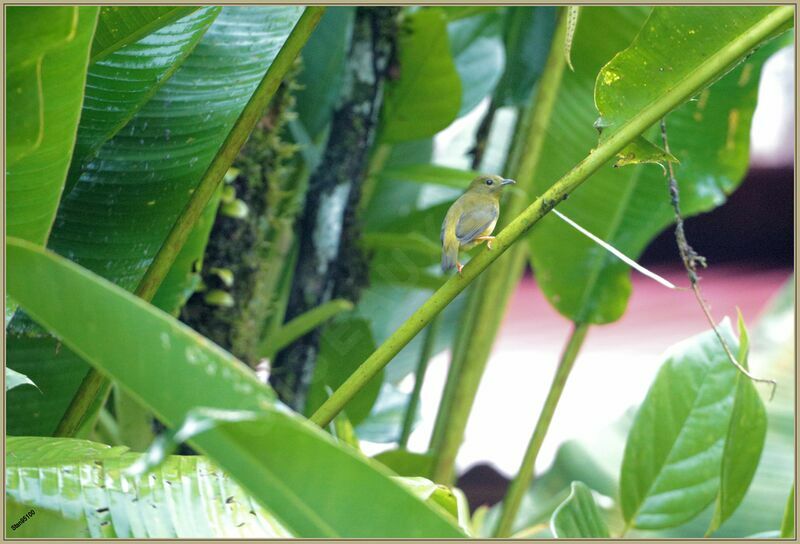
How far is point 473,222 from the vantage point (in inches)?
53.6

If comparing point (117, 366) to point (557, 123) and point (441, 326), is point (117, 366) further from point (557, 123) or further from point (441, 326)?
point (441, 326)

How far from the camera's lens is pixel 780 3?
2.87 ft

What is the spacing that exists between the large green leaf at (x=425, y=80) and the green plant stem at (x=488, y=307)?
0.61 ft

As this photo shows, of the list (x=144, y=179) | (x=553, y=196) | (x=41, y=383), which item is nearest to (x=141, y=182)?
(x=144, y=179)

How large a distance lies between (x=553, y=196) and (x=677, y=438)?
2.75 ft

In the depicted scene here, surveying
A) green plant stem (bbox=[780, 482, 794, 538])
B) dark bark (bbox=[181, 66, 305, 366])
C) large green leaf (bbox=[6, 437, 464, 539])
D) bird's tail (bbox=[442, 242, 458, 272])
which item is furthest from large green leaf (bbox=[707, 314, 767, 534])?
dark bark (bbox=[181, 66, 305, 366])

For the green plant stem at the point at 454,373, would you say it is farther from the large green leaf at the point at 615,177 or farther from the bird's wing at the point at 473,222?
the bird's wing at the point at 473,222

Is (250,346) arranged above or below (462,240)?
below

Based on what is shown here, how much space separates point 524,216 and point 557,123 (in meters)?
1.14

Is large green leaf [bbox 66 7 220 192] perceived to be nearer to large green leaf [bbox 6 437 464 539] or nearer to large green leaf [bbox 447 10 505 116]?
large green leaf [bbox 6 437 464 539]

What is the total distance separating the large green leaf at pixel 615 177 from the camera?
1.71 metres

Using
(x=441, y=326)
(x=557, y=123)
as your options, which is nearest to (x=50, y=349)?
(x=557, y=123)

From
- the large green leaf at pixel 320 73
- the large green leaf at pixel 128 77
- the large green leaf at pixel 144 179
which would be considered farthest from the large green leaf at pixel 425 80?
the large green leaf at pixel 128 77

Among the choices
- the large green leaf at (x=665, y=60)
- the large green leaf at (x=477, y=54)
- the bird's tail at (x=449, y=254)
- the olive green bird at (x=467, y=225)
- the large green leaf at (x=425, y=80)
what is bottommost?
the bird's tail at (x=449, y=254)
